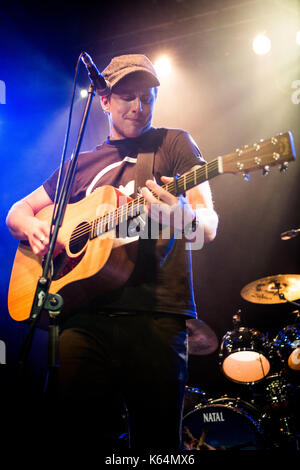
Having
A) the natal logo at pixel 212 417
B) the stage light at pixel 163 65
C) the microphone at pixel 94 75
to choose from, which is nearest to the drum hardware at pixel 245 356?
the natal logo at pixel 212 417

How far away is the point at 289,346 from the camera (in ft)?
16.1

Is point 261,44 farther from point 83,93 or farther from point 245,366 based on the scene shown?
point 245,366

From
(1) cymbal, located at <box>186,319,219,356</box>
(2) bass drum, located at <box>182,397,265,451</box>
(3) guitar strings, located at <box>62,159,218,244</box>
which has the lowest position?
(2) bass drum, located at <box>182,397,265,451</box>

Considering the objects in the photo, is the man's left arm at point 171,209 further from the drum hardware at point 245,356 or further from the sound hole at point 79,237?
the drum hardware at point 245,356

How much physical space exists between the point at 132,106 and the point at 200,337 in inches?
131

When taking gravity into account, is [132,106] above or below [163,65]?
below

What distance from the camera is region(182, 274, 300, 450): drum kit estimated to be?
14.1 ft

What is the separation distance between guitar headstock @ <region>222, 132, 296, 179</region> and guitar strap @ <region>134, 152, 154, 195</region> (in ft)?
2.06

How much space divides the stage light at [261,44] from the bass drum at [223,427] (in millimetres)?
4843

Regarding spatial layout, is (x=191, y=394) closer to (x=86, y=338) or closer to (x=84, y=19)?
(x=86, y=338)

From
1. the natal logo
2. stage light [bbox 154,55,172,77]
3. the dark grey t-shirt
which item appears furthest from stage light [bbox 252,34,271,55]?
the natal logo

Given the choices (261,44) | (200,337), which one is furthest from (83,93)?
(200,337)
